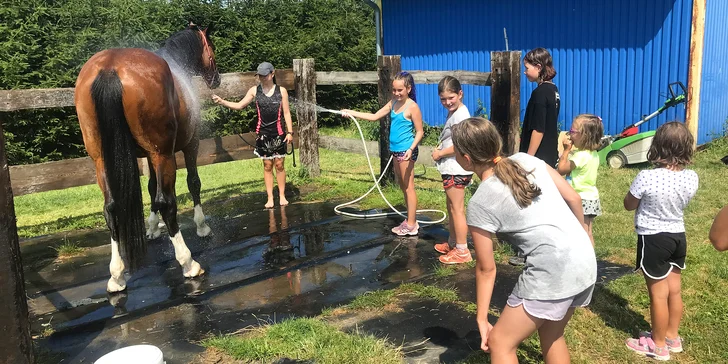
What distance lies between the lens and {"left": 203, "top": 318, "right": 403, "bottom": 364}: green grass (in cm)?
339

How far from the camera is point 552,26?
1070 cm

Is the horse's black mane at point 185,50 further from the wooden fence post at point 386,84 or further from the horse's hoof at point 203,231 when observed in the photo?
the wooden fence post at point 386,84

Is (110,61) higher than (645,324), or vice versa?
(110,61)

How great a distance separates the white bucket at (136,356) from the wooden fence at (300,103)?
4488mm

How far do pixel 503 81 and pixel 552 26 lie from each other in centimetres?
494

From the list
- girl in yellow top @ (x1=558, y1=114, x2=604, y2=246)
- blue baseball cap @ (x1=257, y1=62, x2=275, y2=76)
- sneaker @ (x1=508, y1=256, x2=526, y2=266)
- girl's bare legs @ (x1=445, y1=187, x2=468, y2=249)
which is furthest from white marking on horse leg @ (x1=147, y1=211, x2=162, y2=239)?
girl in yellow top @ (x1=558, y1=114, x2=604, y2=246)

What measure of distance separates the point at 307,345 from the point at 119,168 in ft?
6.87

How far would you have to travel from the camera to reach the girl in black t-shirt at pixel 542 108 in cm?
464

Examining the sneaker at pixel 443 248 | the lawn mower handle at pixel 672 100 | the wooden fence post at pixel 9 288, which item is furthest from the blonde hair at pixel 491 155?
the lawn mower handle at pixel 672 100

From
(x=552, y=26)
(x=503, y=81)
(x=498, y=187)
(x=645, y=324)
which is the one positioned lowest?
(x=645, y=324)

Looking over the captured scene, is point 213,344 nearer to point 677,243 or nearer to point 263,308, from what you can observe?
point 263,308

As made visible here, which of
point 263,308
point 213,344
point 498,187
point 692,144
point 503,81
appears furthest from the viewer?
point 503,81

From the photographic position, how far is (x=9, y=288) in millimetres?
2848

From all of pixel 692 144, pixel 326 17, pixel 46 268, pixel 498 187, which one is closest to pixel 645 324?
pixel 692 144
